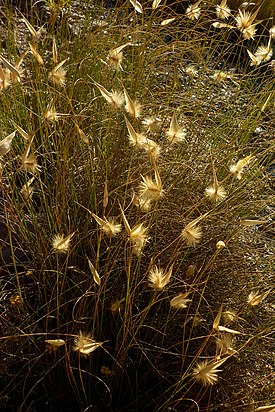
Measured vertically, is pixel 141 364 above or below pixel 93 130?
below

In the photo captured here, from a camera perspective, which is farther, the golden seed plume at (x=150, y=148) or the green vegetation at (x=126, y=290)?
the green vegetation at (x=126, y=290)

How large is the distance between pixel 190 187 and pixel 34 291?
0.59 m

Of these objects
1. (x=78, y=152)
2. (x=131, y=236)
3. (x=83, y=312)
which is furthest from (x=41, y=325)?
(x=131, y=236)

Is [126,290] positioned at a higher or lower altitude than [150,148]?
lower

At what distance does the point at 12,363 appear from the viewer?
1860 mm

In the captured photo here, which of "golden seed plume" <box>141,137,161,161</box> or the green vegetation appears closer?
"golden seed plume" <box>141,137,161,161</box>

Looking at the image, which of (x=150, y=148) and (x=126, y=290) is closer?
(x=150, y=148)

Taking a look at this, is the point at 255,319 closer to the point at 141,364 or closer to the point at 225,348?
the point at 141,364

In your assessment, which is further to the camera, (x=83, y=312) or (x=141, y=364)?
(x=141, y=364)

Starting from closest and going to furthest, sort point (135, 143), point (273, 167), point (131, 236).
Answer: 1. point (131, 236)
2. point (135, 143)
3. point (273, 167)

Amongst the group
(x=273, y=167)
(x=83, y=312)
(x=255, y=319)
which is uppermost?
(x=83, y=312)

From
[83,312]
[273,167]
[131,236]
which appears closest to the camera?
[131,236]

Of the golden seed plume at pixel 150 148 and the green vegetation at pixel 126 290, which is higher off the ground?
the golden seed plume at pixel 150 148

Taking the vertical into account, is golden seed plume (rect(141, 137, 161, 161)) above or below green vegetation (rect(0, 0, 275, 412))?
above
